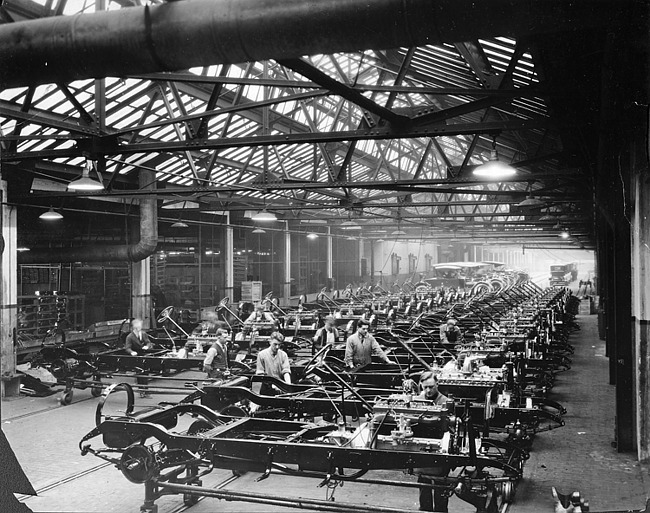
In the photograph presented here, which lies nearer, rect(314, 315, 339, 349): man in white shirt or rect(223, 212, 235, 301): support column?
rect(314, 315, 339, 349): man in white shirt

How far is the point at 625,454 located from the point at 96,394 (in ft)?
31.6

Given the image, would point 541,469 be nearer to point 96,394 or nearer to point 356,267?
point 96,394

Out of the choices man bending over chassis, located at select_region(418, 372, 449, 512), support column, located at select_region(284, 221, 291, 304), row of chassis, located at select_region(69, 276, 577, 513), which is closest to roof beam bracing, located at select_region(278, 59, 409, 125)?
row of chassis, located at select_region(69, 276, 577, 513)

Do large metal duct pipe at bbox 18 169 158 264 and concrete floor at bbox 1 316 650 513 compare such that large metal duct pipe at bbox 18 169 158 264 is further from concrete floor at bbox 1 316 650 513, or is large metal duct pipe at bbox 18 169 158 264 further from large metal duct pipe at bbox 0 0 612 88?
large metal duct pipe at bbox 0 0 612 88

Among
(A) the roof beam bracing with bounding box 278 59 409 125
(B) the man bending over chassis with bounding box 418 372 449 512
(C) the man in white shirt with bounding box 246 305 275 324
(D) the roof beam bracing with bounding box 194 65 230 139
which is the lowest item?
(B) the man bending over chassis with bounding box 418 372 449 512

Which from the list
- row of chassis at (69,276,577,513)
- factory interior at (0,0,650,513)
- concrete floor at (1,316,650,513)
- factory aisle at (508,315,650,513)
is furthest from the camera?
factory aisle at (508,315,650,513)

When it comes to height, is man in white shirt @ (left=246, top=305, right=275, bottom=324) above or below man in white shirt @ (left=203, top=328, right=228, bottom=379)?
above

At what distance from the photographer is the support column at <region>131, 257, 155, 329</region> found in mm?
19344

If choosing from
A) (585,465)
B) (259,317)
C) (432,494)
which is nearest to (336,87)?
(432,494)

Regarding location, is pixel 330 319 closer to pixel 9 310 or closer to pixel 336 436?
pixel 9 310

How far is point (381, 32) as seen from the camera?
9.32 feet

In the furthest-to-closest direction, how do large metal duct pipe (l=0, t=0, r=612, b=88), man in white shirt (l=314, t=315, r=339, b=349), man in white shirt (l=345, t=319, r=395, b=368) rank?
1. man in white shirt (l=314, t=315, r=339, b=349)
2. man in white shirt (l=345, t=319, r=395, b=368)
3. large metal duct pipe (l=0, t=0, r=612, b=88)

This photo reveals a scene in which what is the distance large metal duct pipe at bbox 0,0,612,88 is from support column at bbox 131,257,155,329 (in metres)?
16.9

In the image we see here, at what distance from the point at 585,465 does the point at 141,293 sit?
14.9 m
